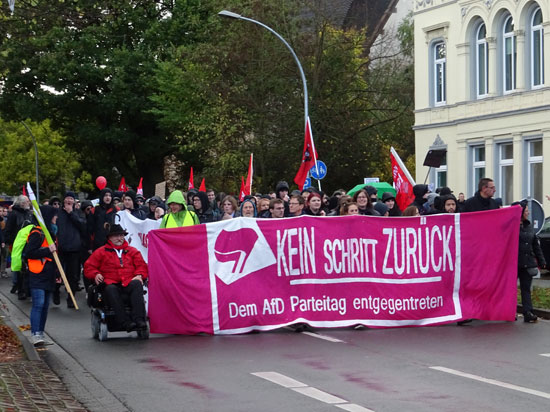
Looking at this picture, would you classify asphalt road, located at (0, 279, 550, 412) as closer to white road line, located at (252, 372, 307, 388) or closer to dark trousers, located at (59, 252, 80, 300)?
white road line, located at (252, 372, 307, 388)

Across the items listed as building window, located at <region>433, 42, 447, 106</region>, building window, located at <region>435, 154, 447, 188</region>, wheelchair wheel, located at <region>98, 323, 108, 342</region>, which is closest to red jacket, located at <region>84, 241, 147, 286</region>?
wheelchair wheel, located at <region>98, 323, 108, 342</region>

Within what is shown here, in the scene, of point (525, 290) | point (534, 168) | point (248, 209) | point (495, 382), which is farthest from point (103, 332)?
point (534, 168)

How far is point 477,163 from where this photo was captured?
130ft

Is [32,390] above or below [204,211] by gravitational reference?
below

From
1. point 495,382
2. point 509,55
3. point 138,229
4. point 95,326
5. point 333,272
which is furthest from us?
point 509,55

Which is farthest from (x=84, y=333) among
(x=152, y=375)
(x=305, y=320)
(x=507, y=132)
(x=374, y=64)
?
(x=374, y=64)

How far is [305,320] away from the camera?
1447cm

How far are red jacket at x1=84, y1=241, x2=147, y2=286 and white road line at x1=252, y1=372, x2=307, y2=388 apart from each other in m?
3.28

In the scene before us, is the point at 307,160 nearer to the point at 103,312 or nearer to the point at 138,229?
the point at 138,229

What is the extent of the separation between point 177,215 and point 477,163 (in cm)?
2538

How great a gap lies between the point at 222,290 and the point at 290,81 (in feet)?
90.0

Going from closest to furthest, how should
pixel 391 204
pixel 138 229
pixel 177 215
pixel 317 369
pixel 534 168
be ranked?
pixel 317 369 → pixel 177 215 → pixel 138 229 → pixel 391 204 → pixel 534 168

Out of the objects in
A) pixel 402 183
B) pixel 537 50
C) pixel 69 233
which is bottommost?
pixel 69 233

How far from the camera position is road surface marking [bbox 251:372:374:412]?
29.0ft
